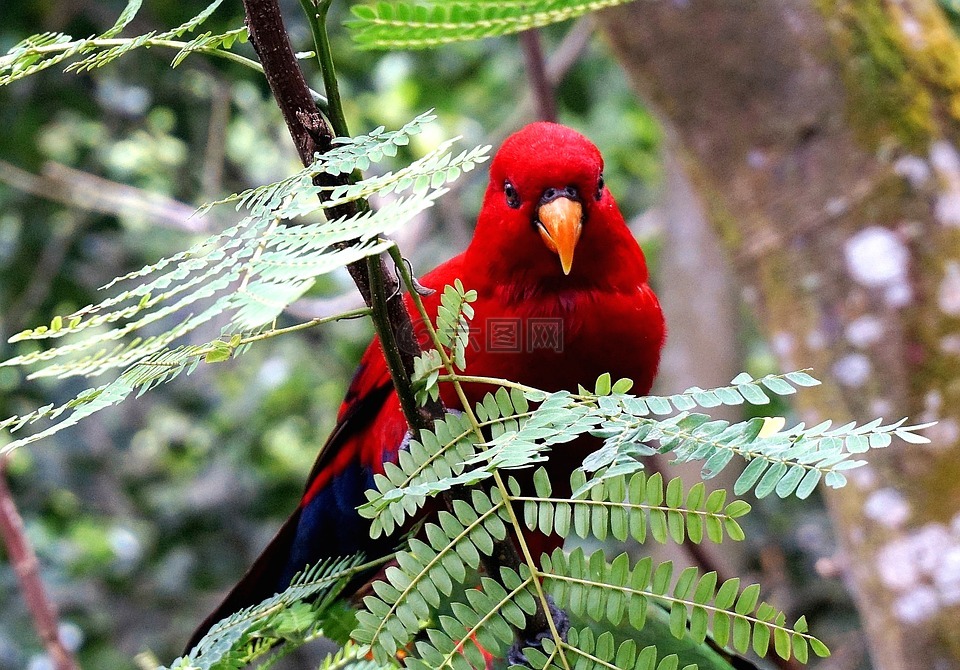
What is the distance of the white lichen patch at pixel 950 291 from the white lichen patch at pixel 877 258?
82 mm

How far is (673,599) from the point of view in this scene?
0.97 m

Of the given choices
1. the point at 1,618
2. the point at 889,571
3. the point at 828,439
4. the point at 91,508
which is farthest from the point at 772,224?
the point at 91,508

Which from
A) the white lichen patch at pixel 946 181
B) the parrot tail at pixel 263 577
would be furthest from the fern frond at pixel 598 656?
the white lichen patch at pixel 946 181

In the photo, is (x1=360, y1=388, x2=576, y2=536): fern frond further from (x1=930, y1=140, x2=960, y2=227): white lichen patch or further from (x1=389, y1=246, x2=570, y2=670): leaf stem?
(x1=930, y1=140, x2=960, y2=227): white lichen patch

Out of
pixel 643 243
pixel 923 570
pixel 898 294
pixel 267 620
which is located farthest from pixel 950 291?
pixel 643 243

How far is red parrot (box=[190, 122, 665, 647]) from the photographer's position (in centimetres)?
167

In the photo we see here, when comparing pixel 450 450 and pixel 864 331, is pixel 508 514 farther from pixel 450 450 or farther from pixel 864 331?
pixel 864 331

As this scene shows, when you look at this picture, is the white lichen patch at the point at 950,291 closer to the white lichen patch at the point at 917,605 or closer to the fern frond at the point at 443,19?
the white lichen patch at the point at 917,605

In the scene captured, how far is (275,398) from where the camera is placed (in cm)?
414

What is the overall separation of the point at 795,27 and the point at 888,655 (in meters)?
1.48

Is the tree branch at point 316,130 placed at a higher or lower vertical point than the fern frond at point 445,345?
higher

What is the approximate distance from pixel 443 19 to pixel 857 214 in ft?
4.59

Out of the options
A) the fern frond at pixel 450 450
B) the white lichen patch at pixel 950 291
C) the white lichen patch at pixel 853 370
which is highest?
the fern frond at pixel 450 450

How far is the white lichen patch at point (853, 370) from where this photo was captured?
222 centimetres
